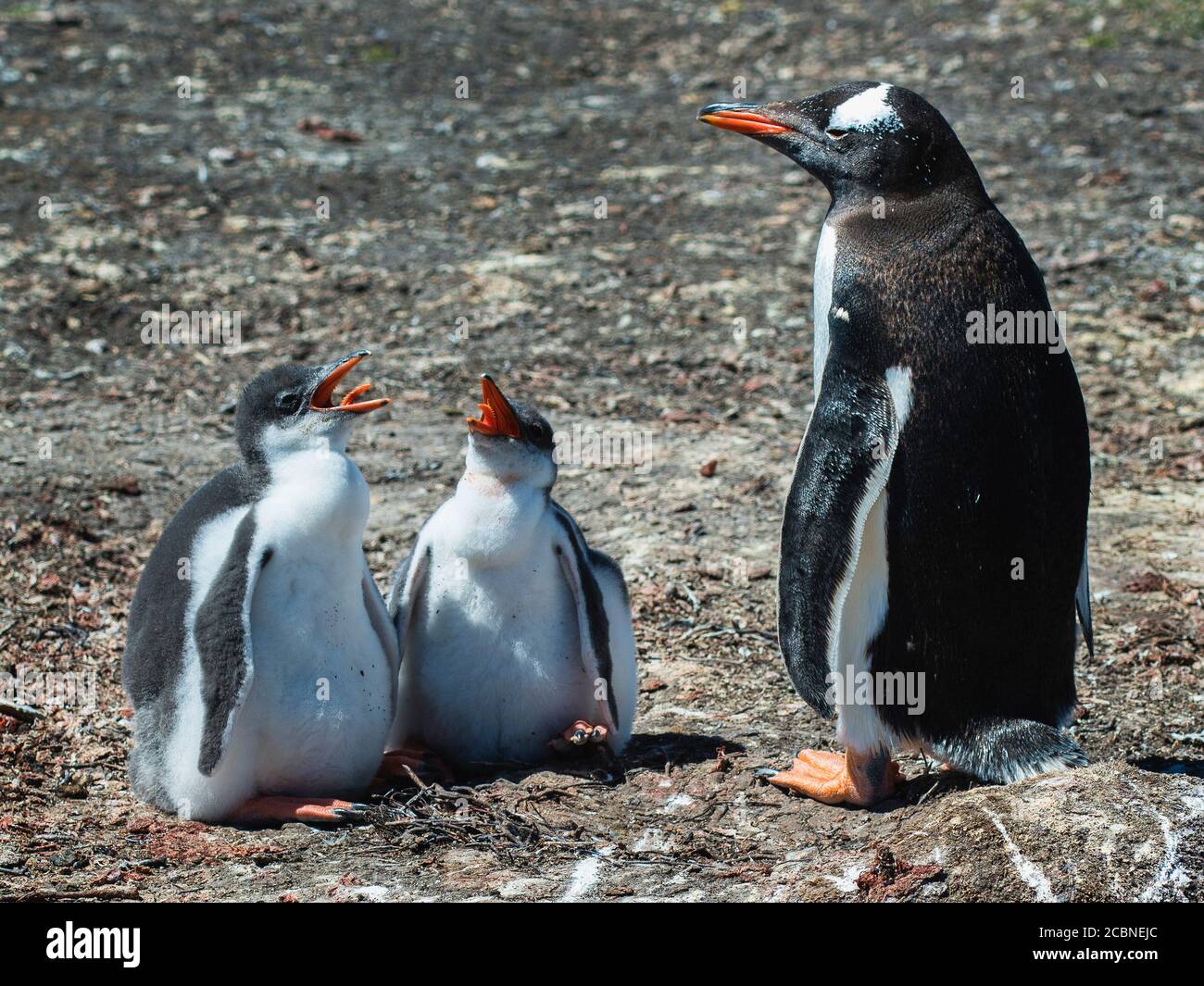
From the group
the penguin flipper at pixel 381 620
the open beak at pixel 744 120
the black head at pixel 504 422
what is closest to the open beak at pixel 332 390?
the black head at pixel 504 422

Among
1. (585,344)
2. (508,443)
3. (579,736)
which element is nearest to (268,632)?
(508,443)

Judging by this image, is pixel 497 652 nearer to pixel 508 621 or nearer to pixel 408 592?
pixel 508 621

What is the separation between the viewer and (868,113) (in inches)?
168

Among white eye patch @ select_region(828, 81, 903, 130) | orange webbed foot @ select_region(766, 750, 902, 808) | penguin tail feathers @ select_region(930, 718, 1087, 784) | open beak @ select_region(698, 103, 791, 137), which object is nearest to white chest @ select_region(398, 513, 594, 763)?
orange webbed foot @ select_region(766, 750, 902, 808)

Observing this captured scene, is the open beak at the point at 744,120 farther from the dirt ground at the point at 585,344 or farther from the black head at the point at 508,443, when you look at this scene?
the dirt ground at the point at 585,344

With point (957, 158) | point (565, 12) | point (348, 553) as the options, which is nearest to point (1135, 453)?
point (957, 158)

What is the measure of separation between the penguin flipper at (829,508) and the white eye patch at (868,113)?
0.68m

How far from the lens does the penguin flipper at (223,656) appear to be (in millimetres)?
4066

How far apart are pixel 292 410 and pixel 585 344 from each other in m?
4.37

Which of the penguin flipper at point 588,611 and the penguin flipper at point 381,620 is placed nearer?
the penguin flipper at point 381,620

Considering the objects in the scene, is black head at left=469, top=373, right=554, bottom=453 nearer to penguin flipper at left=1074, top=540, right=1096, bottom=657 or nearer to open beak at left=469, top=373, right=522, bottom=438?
open beak at left=469, top=373, right=522, bottom=438

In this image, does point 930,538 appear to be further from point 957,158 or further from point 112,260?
point 112,260

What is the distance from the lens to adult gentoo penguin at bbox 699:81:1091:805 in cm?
404

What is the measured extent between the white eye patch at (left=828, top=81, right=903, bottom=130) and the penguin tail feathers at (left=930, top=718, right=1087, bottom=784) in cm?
166
